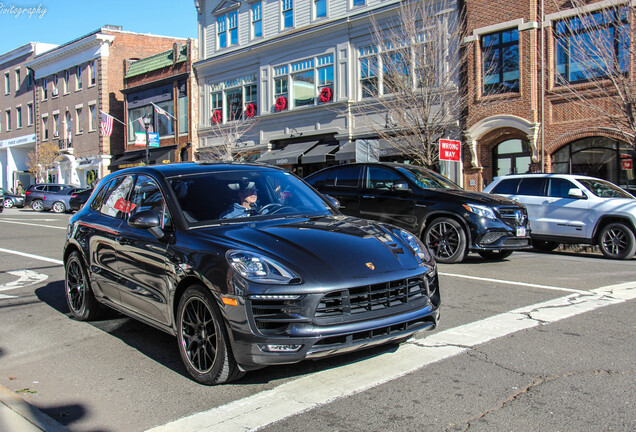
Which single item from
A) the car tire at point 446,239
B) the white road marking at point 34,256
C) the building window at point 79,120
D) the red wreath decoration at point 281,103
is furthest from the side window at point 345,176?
the building window at point 79,120

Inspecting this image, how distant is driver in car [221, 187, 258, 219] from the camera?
4.85 m

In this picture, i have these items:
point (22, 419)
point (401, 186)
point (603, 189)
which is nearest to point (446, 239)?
point (401, 186)

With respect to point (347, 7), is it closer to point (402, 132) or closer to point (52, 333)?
point (402, 132)

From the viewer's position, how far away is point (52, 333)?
19.3 feet

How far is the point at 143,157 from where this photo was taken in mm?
37250

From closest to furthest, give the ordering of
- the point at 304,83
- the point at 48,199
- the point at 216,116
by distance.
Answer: the point at 304,83 → the point at 216,116 → the point at 48,199

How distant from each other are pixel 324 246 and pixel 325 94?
22357 millimetres

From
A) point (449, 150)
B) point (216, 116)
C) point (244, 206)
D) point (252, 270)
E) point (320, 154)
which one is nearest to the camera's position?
point (252, 270)

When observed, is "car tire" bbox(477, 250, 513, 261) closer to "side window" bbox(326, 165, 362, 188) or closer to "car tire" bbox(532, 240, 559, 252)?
"car tire" bbox(532, 240, 559, 252)

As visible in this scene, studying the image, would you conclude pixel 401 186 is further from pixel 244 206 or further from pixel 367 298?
pixel 367 298

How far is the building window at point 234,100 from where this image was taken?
98.2ft

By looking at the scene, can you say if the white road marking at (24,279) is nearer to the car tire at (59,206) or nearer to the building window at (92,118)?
the car tire at (59,206)

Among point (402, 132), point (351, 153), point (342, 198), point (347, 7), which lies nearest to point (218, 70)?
point (347, 7)

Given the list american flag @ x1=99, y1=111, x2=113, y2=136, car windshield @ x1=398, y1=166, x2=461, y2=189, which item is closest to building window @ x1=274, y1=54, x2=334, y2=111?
american flag @ x1=99, y1=111, x2=113, y2=136
